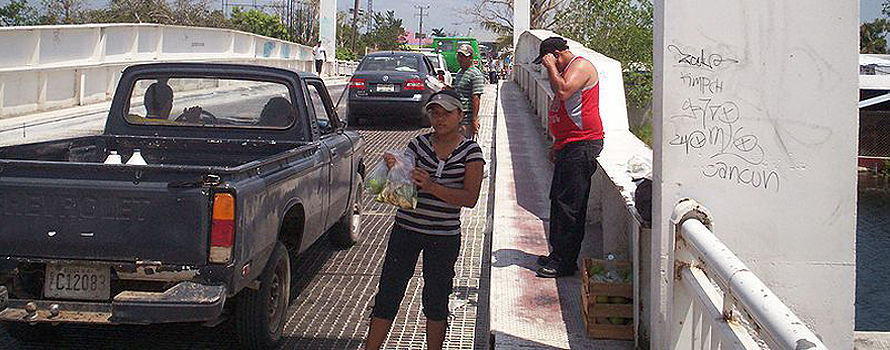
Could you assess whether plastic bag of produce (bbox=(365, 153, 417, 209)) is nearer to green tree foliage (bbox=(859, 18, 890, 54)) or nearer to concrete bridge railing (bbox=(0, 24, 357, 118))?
concrete bridge railing (bbox=(0, 24, 357, 118))

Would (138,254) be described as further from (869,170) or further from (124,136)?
(869,170)

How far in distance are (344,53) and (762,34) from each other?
60.9 m

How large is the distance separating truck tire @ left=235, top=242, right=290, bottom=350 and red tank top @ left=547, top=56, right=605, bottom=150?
1.96 meters

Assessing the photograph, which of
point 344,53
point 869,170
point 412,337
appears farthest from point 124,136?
point 344,53

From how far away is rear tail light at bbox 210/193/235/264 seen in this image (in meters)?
4.88

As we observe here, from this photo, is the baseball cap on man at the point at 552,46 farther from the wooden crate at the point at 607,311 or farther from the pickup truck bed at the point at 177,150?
the pickup truck bed at the point at 177,150

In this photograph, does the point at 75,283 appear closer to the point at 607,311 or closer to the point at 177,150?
the point at 177,150

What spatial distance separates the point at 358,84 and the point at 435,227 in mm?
13358

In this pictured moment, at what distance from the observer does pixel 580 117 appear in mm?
5984

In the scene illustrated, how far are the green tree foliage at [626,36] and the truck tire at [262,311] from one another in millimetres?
18957

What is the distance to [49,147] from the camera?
653cm

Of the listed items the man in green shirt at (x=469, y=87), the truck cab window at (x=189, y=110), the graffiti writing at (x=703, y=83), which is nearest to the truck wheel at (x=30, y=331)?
the truck cab window at (x=189, y=110)

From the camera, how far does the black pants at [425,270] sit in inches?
195

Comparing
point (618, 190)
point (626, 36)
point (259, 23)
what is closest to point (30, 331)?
point (618, 190)
